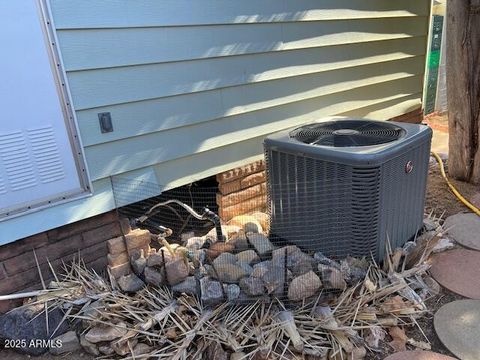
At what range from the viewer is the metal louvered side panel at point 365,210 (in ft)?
6.07

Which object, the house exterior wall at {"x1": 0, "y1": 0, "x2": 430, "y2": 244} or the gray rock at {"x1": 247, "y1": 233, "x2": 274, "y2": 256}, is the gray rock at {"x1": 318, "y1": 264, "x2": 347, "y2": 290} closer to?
the gray rock at {"x1": 247, "y1": 233, "x2": 274, "y2": 256}

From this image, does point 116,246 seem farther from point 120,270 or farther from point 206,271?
point 206,271

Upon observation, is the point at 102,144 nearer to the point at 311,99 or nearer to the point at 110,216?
the point at 110,216

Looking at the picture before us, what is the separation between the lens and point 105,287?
1.94 m

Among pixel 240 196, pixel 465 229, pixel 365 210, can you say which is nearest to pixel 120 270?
pixel 240 196

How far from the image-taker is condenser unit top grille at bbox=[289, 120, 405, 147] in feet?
7.09

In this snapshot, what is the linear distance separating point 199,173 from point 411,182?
127 centimetres

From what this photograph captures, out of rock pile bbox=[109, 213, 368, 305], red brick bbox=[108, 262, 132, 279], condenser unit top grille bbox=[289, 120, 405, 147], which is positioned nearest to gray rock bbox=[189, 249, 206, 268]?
rock pile bbox=[109, 213, 368, 305]

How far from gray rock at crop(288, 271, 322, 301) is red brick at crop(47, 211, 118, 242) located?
1091 mm

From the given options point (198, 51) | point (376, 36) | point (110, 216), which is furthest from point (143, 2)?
point (376, 36)

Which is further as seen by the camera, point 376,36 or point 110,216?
point 376,36

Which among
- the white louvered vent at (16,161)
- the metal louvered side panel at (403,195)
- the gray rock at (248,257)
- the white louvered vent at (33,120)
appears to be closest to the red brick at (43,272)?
the white louvered vent at (33,120)

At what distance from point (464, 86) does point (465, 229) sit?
47.5 inches

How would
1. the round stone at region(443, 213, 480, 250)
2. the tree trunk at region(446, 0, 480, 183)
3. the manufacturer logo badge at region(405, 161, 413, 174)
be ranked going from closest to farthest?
the manufacturer logo badge at region(405, 161, 413, 174) → the round stone at region(443, 213, 480, 250) → the tree trunk at region(446, 0, 480, 183)
